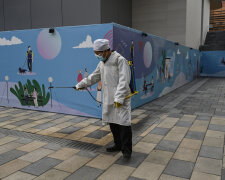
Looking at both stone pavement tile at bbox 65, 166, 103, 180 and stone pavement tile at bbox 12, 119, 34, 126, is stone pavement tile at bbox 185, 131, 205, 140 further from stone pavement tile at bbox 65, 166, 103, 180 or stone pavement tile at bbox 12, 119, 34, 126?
stone pavement tile at bbox 12, 119, 34, 126

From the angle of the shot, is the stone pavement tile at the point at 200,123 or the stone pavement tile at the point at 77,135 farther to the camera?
the stone pavement tile at the point at 200,123

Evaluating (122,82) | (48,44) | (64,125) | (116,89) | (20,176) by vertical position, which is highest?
(48,44)

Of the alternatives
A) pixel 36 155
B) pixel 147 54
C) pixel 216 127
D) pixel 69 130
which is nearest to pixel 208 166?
pixel 216 127

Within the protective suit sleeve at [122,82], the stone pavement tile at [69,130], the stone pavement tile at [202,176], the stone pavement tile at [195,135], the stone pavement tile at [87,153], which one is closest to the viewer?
the stone pavement tile at [202,176]

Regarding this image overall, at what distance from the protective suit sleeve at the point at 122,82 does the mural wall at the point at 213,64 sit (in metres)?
16.7

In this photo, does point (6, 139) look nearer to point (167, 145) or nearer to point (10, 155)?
point (10, 155)

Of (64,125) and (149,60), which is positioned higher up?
(149,60)

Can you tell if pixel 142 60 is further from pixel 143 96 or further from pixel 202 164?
pixel 202 164

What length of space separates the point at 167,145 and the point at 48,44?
12.9ft

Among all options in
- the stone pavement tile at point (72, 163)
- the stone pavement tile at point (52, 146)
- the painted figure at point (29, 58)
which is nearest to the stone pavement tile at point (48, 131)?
the stone pavement tile at point (52, 146)

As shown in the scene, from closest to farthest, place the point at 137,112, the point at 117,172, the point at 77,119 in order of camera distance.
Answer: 1. the point at 117,172
2. the point at 77,119
3. the point at 137,112

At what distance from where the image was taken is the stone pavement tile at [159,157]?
327 cm

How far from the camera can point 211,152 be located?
357 centimetres

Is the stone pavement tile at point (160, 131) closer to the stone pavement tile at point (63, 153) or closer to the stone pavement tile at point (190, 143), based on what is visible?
the stone pavement tile at point (190, 143)
